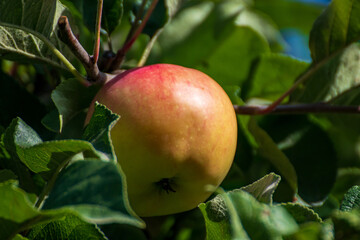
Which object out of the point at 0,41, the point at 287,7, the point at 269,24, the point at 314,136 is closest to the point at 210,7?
the point at 269,24

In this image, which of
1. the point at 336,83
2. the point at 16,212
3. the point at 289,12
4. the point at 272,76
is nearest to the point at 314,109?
the point at 336,83

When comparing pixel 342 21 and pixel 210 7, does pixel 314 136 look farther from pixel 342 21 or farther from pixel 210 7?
pixel 210 7

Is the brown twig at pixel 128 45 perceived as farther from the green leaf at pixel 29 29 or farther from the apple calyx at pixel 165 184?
the apple calyx at pixel 165 184

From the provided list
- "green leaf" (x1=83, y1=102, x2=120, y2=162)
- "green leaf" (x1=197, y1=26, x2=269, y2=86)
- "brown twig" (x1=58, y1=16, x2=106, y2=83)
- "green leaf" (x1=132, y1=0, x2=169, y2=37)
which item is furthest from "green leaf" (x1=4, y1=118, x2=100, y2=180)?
"green leaf" (x1=197, y1=26, x2=269, y2=86)

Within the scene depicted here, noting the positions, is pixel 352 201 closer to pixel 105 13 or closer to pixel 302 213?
pixel 302 213

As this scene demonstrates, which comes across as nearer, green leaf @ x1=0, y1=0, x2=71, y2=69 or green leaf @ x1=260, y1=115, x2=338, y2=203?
green leaf @ x1=0, y1=0, x2=71, y2=69

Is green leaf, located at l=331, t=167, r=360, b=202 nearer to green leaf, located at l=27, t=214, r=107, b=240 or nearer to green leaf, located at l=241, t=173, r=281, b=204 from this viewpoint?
green leaf, located at l=241, t=173, r=281, b=204
